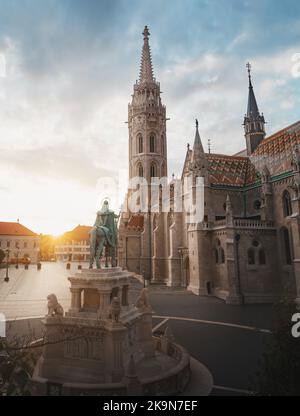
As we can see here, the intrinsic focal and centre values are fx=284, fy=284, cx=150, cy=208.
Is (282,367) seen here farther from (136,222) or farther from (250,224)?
(136,222)

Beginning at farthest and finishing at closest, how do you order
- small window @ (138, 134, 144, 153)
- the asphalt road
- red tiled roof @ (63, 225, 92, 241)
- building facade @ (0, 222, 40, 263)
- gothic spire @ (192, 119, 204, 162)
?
red tiled roof @ (63, 225, 92, 241), building facade @ (0, 222, 40, 263), small window @ (138, 134, 144, 153), gothic spire @ (192, 119, 204, 162), the asphalt road

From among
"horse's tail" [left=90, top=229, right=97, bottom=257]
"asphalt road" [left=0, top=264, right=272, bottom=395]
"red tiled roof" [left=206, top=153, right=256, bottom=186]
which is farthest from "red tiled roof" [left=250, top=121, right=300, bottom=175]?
"horse's tail" [left=90, top=229, right=97, bottom=257]

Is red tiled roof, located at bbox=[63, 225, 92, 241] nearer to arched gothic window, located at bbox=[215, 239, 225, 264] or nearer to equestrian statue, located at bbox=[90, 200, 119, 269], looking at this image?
arched gothic window, located at bbox=[215, 239, 225, 264]

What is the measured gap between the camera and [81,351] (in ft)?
33.4

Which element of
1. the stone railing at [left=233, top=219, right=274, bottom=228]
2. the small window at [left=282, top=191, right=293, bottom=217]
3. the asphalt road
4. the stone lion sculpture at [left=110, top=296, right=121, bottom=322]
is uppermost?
the small window at [left=282, top=191, right=293, bottom=217]

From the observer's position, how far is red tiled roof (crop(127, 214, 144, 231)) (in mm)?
48606

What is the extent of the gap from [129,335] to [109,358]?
4.73 ft

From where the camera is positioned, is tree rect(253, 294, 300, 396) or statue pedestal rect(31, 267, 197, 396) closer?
tree rect(253, 294, 300, 396)

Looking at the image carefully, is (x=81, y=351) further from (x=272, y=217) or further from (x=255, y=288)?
(x=272, y=217)

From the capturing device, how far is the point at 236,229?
27.8 metres

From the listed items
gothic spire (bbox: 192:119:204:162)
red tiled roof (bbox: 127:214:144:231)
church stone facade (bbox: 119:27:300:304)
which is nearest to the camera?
church stone facade (bbox: 119:27:300:304)

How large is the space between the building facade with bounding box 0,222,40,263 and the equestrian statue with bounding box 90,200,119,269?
75277 millimetres

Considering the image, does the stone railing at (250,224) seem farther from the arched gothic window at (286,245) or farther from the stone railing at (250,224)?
the arched gothic window at (286,245)
